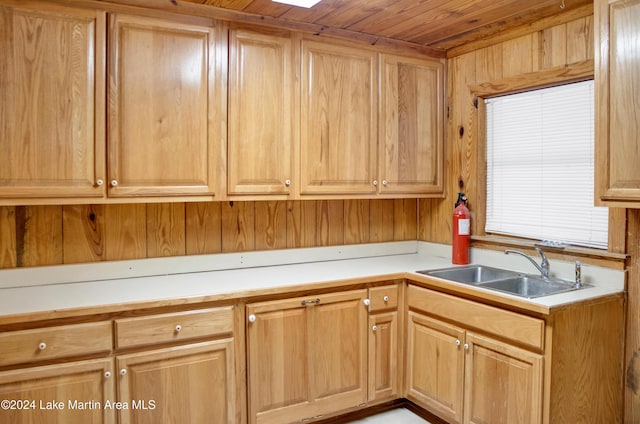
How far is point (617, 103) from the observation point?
1.95 m

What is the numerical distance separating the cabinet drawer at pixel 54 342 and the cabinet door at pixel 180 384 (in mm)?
127

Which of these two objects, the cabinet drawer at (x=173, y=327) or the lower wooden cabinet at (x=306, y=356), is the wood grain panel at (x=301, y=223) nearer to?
the lower wooden cabinet at (x=306, y=356)

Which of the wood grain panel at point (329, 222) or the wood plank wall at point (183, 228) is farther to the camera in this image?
the wood grain panel at point (329, 222)

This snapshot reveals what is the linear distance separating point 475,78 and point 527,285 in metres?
1.29

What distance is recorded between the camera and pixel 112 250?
249 cm

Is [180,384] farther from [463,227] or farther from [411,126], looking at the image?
[411,126]

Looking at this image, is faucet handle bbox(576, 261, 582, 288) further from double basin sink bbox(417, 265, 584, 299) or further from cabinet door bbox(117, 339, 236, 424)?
cabinet door bbox(117, 339, 236, 424)

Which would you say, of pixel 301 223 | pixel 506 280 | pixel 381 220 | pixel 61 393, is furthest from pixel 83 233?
pixel 506 280

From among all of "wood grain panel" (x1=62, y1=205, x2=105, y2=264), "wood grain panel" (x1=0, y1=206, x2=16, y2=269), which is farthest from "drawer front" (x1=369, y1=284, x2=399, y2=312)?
"wood grain panel" (x1=0, y1=206, x2=16, y2=269)

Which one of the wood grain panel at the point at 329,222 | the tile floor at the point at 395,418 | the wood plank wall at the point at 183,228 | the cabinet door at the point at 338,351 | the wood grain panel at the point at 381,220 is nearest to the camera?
the wood plank wall at the point at 183,228

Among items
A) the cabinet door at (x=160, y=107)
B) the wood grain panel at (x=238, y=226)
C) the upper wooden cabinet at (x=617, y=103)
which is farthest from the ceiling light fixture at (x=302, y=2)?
the upper wooden cabinet at (x=617, y=103)

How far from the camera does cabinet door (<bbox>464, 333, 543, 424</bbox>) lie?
2.01m

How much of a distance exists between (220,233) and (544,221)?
184cm

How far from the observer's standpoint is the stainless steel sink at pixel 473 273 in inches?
107
